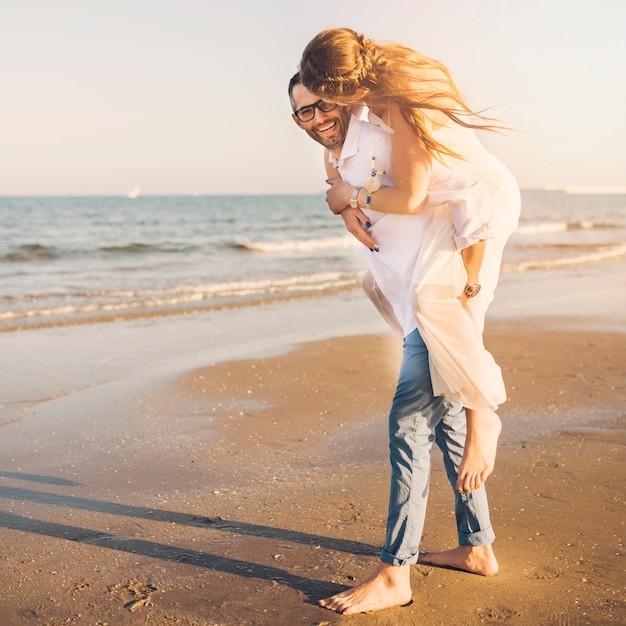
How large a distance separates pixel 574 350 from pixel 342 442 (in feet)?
11.8

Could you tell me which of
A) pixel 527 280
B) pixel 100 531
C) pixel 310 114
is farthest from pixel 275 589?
pixel 527 280

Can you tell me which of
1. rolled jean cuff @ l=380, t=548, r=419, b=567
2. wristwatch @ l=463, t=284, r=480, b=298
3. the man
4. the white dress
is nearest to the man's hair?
the man

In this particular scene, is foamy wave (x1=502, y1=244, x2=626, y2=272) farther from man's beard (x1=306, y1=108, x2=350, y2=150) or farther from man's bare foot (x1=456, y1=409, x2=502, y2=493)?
man's beard (x1=306, y1=108, x2=350, y2=150)

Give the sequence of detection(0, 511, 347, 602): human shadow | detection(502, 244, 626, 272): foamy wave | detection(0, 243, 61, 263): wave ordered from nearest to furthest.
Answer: detection(0, 511, 347, 602): human shadow → detection(502, 244, 626, 272): foamy wave → detection(0, 243, 61, 263): wave

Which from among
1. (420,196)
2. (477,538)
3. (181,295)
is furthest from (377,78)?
(181,295)

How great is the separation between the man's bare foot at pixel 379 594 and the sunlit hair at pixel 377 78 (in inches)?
58.6

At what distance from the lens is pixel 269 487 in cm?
399

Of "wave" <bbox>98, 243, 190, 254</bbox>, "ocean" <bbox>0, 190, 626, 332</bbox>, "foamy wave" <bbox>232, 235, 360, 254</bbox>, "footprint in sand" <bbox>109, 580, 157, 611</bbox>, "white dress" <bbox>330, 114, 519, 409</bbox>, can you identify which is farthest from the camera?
"foamy wave" <bbox>232, 235, 360, 254</bbox>

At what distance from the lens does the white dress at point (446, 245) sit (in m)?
2.51

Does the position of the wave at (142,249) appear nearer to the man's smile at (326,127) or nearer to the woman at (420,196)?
the man's smile at (326,127)

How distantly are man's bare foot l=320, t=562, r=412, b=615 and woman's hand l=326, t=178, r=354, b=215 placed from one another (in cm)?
131

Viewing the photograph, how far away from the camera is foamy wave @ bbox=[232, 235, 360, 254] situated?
25.3 metres

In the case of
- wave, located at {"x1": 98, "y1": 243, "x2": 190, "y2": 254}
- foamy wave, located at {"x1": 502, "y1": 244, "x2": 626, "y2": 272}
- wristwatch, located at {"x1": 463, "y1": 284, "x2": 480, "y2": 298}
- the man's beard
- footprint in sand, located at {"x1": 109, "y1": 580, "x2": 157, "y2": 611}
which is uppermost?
the man's beard

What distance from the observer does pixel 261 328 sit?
951cm
